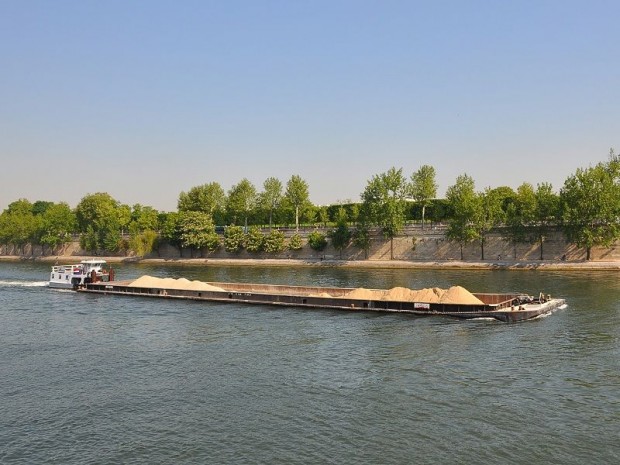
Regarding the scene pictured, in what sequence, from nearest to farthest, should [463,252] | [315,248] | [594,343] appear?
[594,343], [463,252], [315,248]

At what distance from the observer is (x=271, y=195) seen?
134375mm

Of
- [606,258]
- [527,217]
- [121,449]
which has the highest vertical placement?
[527,217]

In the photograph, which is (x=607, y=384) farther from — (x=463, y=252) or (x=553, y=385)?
(x=463, y=252)

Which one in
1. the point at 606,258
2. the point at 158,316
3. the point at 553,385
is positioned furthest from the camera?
the point at 606,258

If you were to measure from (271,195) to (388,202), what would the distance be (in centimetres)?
3517

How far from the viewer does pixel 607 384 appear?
2889cm

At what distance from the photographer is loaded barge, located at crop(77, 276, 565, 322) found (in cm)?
4700

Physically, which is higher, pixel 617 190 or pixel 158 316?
pixel 617 190

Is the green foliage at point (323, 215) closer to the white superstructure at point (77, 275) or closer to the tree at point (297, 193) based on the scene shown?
the tree at point (297, 193)

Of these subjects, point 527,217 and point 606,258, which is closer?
point 606,258

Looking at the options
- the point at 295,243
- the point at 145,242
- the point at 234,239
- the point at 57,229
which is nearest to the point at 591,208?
the point at 295,243

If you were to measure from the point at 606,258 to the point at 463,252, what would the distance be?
2179 cm

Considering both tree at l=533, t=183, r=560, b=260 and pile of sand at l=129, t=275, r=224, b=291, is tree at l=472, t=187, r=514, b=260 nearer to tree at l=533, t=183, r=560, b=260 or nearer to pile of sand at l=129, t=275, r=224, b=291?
tree at l=533, t=183, r=560, b=260

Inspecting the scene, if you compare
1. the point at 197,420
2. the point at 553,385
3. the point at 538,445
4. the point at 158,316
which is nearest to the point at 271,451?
the point at 197,420
